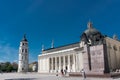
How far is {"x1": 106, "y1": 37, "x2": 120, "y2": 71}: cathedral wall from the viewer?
5334 cm

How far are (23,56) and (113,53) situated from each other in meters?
52.6

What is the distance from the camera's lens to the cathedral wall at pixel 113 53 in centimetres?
5334

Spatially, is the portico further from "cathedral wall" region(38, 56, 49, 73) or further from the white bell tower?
the white bell tower

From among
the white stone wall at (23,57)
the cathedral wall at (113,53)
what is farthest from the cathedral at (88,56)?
the white stone wall at (23,57)

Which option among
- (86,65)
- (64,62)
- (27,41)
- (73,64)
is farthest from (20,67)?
(86,65)

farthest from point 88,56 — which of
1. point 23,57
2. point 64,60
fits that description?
point 23,57

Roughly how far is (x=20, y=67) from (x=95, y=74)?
71988mm

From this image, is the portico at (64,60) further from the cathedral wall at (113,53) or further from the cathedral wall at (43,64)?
the cathedral wall at (113,53)

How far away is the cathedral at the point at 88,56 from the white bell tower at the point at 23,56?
10550 mm

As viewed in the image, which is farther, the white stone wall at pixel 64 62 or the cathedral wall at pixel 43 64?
the cathedral wall at pixel 43 64

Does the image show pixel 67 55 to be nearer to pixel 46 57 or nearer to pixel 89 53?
pixel 46 57

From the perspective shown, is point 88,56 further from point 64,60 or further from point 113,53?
point 64,60

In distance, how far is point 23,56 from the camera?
91.9 meters

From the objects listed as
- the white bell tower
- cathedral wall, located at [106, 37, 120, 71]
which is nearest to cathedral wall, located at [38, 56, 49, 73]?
the white bell tower
